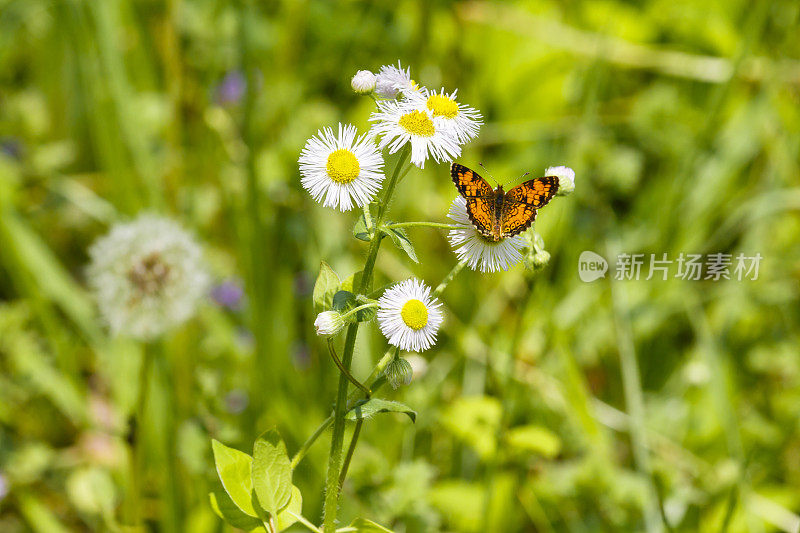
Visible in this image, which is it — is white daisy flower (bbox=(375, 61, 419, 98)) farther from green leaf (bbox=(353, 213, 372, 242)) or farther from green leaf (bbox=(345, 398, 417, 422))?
green leaf (bbox=(345, 398, 417, 422))

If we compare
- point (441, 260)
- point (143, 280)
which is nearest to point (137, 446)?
point (143, 280)

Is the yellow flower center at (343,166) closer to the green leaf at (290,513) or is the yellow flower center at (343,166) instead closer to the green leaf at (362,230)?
the green leaf at (362,230)

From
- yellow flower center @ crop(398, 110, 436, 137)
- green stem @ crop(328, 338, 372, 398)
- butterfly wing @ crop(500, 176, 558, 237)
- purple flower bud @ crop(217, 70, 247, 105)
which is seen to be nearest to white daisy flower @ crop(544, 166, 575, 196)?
butterfly wing @ crop(500, 176, 558, 237)

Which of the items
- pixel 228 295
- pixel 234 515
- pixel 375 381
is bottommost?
pixel 234 515

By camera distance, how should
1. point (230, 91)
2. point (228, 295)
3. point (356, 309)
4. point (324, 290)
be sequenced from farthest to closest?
point (230, 91), point (228, 295), point (324, 290), point (356, 309)

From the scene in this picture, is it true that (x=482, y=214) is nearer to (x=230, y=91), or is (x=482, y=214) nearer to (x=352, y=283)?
(x=352, y=283)

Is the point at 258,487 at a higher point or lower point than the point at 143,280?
lower

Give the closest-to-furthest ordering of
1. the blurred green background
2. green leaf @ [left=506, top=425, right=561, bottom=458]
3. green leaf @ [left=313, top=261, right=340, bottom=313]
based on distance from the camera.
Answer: green leaf @ [left=313, top=261, right=340, bottom=313] < green leaf @ [left=506, top=425, right=561, bottom=458] < the blurred green background
